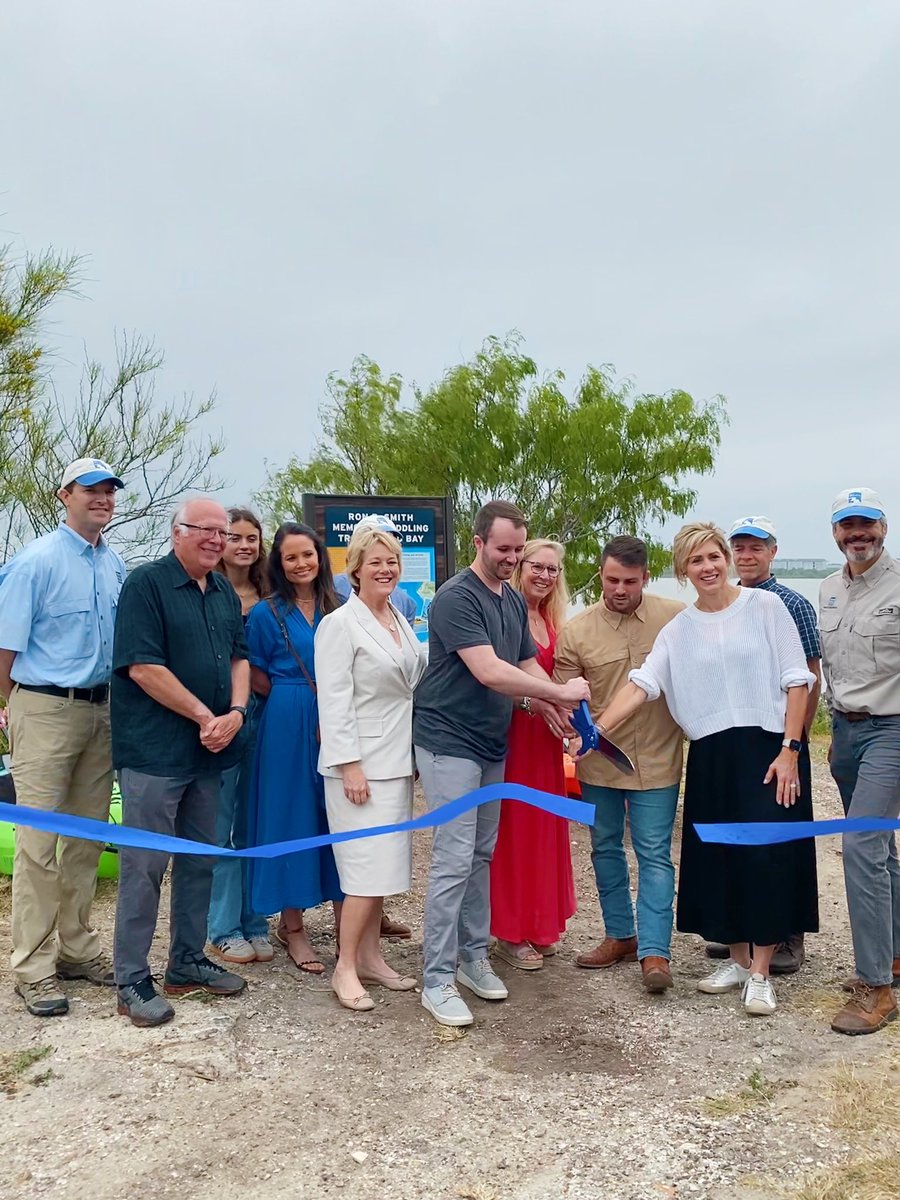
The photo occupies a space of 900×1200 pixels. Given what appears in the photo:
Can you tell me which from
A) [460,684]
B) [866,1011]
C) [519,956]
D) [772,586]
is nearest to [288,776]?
[460,684]

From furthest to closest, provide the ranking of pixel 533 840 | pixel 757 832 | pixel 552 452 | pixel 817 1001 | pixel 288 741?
pixel 552 452
pixel 533 840
pixel 288 741
pixel 817 1001
pixel 757 832

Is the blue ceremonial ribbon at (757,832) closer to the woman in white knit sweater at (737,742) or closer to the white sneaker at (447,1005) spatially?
the woman in white knit sweater at (737,742)

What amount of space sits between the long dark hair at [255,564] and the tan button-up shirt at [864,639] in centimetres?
263

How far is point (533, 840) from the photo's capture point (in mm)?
5105

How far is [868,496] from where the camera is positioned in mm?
4605

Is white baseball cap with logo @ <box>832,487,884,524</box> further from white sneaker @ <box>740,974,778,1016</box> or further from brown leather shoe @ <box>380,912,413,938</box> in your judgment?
brown leather shoe @ <box>380,912,413,938</box>

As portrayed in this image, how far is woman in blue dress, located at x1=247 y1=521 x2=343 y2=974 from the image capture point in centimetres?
500

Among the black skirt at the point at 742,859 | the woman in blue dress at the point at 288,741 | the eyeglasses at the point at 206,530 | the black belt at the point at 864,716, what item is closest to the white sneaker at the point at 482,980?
the woman in blue dress at the point at 288,741

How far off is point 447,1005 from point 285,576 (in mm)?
2042

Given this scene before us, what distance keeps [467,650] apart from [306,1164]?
1.95 m

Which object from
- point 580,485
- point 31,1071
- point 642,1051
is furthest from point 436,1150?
point 580,485

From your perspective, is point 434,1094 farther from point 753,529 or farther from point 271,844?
point 753,529

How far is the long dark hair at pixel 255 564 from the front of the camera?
5.30m

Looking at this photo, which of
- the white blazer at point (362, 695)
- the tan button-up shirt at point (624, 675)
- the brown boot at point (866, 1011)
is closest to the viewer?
the brown boot at point (866, 1011)
